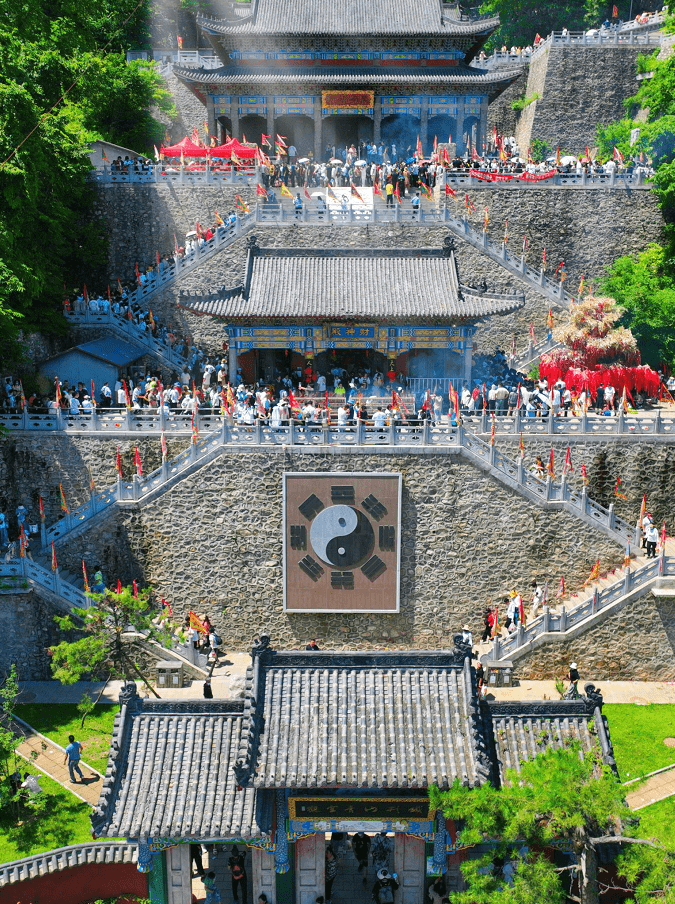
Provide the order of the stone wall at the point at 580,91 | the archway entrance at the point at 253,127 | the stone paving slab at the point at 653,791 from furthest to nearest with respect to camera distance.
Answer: the stone wall at the point at 580,91 → the archway entrance at the point at 253,127 → the stone paving slab at the point at 653,791

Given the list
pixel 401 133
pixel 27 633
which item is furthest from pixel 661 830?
pixel 401 133

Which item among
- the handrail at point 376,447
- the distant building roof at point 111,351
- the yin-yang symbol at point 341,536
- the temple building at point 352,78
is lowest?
the yin-yang symbol at point 341,536

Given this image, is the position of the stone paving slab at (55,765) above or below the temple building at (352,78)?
below

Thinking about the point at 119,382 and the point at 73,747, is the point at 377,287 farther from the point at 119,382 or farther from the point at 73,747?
the point at 73,747

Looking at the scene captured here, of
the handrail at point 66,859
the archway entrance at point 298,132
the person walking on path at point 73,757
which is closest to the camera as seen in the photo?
the handrail at point 66,859

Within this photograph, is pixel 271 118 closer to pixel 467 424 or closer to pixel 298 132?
pixel 298 132

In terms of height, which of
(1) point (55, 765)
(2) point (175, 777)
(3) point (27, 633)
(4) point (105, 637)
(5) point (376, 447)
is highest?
(5) point (376, 447)

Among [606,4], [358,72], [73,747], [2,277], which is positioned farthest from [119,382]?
[606,4]

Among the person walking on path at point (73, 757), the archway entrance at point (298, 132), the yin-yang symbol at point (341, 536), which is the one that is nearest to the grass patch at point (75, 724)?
the person walking on path at point (73, 757)

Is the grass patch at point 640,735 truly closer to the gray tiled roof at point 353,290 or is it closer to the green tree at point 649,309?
the gray tiled roof at point 353,290
